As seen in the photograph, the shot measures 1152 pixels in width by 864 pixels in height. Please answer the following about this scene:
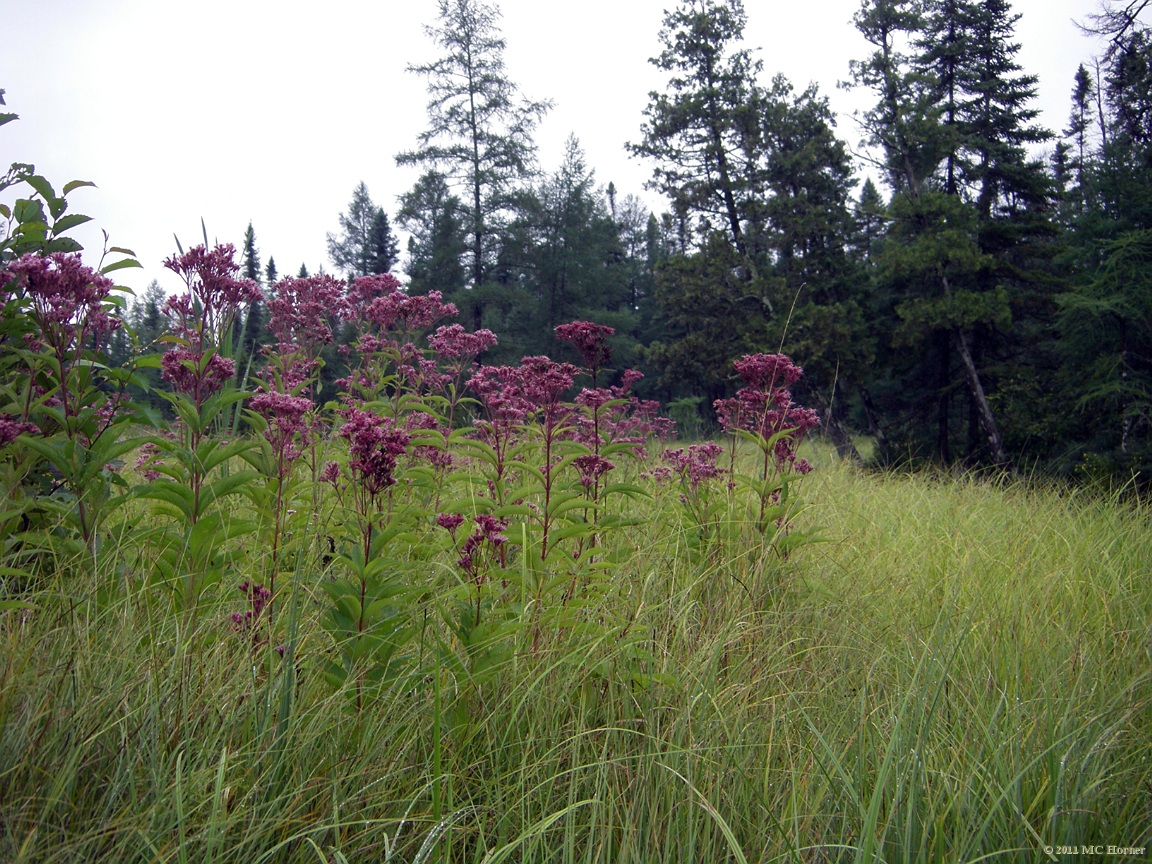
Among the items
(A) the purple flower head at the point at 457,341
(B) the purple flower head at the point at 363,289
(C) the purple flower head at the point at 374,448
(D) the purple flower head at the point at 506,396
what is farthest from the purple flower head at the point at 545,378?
(B) the purple flower head at the point at 363,289

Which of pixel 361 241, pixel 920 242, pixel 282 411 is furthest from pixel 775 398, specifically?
pixel 361 241

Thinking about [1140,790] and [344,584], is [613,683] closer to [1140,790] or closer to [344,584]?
[344,584]

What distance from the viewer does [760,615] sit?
302 cm

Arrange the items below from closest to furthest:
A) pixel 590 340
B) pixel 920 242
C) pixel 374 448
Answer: pixel 374 448 → pixel 590 340 → pixel 920 242

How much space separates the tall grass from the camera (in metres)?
1.50

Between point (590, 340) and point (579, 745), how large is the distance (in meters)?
1.90

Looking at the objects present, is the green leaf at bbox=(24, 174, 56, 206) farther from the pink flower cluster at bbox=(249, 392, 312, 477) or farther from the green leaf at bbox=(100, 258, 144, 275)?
the pink flower cluster at bbox=(249, 392, 312, 477)

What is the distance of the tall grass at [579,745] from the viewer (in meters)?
1.50

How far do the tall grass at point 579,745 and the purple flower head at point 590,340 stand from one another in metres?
1.11

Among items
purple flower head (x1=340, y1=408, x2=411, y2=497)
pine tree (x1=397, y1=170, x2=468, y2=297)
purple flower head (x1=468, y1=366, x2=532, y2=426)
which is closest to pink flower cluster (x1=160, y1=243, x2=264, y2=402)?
purple flower head (x1=340, y1=408, x2=411, y2=497)

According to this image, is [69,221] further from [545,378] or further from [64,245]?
[545,378]

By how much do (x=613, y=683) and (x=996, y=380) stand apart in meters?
15.6

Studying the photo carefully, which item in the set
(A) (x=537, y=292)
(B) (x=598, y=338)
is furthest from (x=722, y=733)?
(A) (x=537, y=292)

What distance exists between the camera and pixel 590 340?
130 inches
